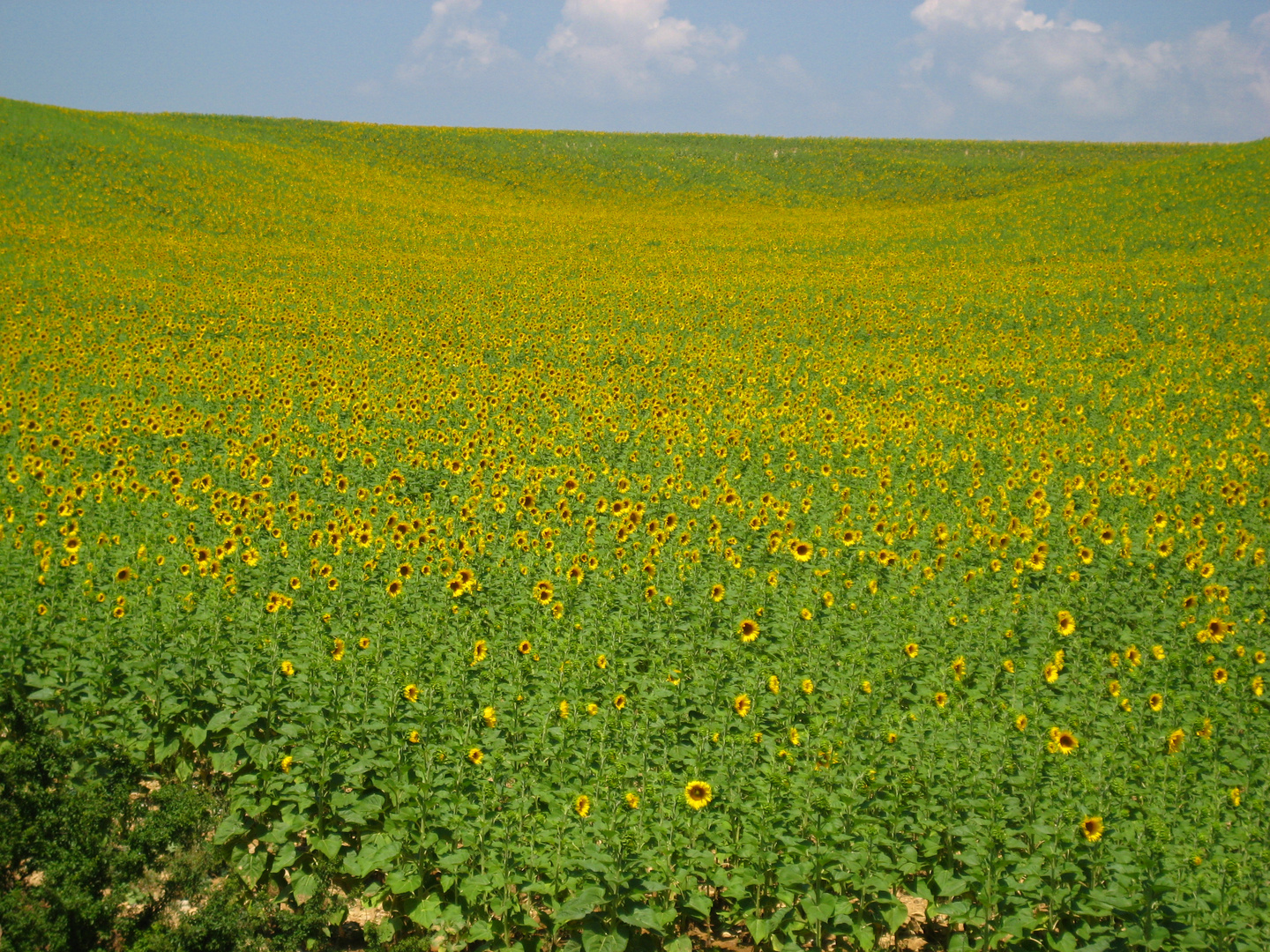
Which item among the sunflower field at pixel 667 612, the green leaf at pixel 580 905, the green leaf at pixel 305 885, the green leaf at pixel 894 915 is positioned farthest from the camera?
the green leaf at pixel 305 885

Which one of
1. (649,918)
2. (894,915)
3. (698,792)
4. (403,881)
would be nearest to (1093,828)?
(894,915)

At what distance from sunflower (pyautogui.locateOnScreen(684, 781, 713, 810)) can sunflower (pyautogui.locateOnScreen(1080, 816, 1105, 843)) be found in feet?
5.46

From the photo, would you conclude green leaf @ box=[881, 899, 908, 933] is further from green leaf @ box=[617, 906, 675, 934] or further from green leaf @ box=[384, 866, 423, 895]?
green leaf @ box=[384, 866, 423, 895]

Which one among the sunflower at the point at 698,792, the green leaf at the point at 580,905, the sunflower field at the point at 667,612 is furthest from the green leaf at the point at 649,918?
the sunflower at the point at 698,792

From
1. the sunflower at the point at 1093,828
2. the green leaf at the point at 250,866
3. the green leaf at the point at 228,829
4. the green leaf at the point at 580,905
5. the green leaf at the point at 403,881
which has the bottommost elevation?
the green leaf at the point at 250,866

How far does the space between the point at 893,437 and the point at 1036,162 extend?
60.2 m

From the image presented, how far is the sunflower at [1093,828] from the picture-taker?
364 cm

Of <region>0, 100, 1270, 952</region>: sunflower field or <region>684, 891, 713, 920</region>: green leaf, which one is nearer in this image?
<region>684, 891, 713, 920</region>: green leaf

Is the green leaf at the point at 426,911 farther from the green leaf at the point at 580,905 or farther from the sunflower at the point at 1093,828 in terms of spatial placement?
the sunflower at the point at 1093,828

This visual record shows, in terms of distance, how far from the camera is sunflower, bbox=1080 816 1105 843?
364 centimetres

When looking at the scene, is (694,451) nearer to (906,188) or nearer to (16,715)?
(16,715)

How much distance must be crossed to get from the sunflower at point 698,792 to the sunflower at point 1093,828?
65.5 inches

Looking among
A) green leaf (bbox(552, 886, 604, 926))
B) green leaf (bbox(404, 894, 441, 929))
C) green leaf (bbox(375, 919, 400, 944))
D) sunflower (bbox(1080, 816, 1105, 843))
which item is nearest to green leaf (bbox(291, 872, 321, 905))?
green leaf (bbox(375, 919, 400, 944))

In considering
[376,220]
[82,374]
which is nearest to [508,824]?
[82,374]
